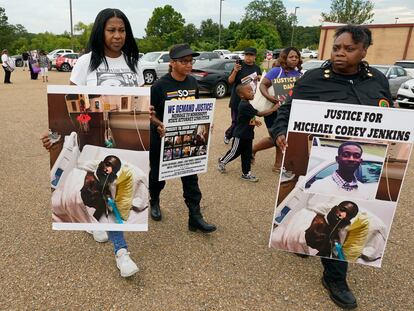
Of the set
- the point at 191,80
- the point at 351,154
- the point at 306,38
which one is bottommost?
the point at 351,154

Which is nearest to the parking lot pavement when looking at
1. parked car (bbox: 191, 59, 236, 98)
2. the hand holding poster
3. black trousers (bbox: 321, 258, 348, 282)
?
black trousers (bbox: 321, 258, 348, 282)

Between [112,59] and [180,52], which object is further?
[180,52]

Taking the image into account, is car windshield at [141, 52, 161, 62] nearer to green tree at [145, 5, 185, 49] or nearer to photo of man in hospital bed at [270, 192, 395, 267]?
photo of man in hospital bed at [270, 192, 395, 267]

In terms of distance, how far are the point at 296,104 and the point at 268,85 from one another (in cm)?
275

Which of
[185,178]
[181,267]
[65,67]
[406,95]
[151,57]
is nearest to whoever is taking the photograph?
[181,267]

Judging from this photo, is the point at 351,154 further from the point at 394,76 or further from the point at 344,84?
the point at 394,76

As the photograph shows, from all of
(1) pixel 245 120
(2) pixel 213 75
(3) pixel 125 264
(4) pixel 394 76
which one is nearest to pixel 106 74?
(3) pixel 125 264

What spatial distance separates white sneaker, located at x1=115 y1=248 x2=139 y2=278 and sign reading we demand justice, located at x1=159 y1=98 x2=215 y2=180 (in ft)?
2.32

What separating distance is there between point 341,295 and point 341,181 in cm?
85

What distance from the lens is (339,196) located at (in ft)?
7.28

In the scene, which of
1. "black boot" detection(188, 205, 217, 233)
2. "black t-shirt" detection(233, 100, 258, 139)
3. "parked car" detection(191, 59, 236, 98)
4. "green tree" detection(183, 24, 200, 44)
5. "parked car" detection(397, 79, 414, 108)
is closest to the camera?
"black boot" detection(188, 205, 217, 233)

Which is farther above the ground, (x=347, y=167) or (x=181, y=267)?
(x=347, y=167)

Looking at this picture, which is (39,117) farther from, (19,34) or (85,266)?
(19,34)

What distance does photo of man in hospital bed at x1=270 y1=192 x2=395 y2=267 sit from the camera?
222cm
